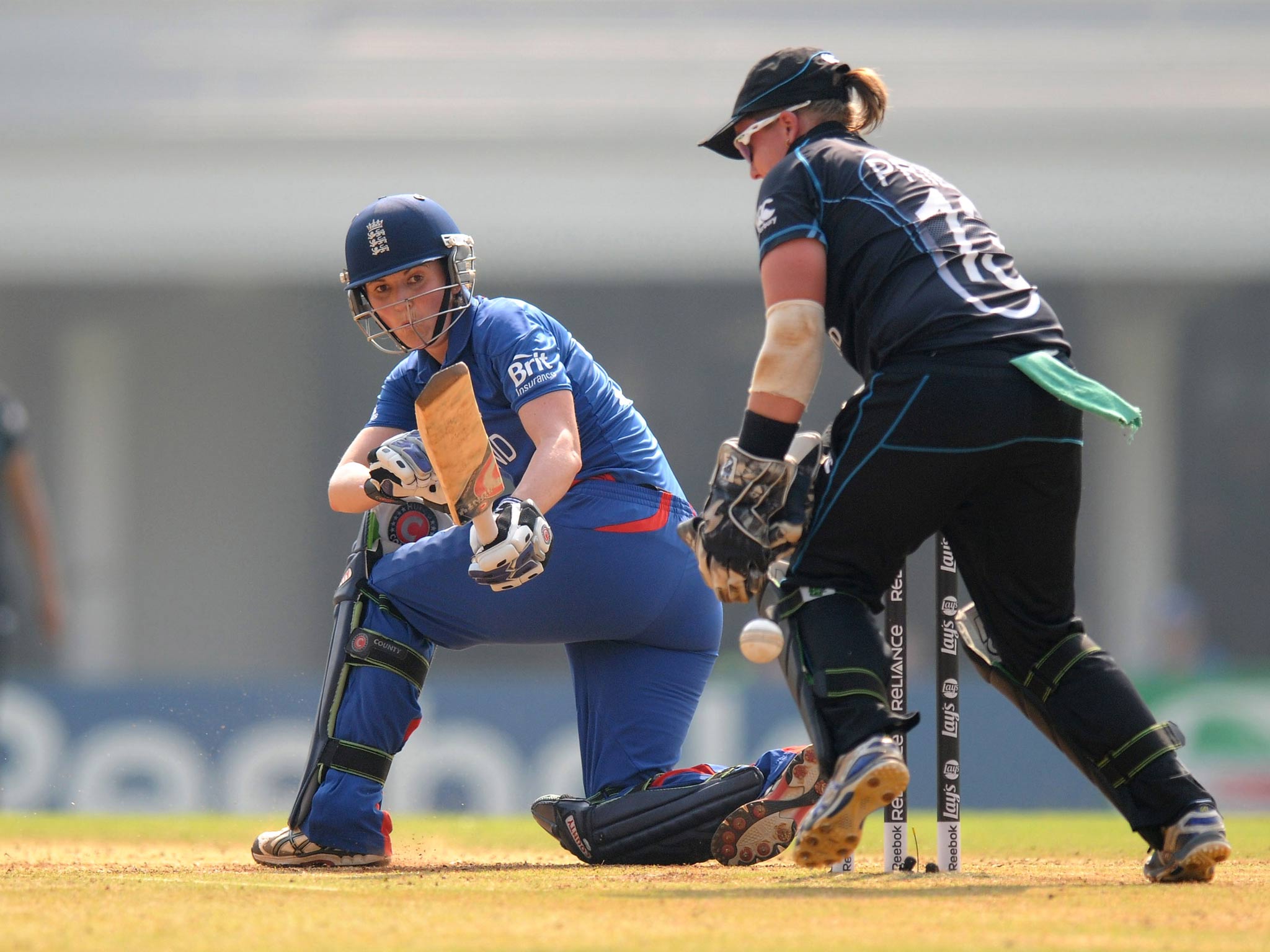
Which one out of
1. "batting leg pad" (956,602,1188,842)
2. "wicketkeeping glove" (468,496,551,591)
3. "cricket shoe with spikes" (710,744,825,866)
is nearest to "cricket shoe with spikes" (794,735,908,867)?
"batting leg pad" (956,602,1188,842)

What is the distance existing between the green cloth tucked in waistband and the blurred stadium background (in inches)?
521

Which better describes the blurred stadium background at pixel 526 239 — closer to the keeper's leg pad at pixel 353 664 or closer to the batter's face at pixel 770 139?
the keeper's leg pad at pixel 353 664

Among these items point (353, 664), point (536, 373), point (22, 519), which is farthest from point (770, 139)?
point (22, 519)

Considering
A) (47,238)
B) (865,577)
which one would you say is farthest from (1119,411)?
(47,238)

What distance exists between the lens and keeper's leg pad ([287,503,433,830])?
456 centimetres

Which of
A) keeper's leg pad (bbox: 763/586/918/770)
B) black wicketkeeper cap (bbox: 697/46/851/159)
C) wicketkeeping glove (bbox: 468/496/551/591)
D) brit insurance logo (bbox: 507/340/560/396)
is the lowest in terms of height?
keeper's leg pad (bbox: 763/586/918/770)

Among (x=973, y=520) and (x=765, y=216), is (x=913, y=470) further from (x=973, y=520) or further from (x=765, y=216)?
(x=765, y=216)

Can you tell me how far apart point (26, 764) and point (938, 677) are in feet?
27.2

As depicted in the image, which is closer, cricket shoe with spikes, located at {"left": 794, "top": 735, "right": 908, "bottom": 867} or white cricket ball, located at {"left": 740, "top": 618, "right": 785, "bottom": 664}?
cricket shoe with spikes, located at {"left": 794, "top": 735, "right": 908, "bottom": 867}

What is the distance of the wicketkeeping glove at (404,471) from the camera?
179 inches

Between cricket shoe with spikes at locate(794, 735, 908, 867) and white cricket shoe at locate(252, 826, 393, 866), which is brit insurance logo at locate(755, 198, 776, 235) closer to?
cricket shoe with spikes at locate(794, 735, 908, 867)

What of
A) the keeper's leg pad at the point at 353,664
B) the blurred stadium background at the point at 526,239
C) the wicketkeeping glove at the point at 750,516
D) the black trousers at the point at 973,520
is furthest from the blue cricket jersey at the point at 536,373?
the blurred stadium background at the point at 526,239

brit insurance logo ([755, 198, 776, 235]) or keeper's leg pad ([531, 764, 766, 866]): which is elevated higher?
brit insurance logo ([755, 198, 776, 235])

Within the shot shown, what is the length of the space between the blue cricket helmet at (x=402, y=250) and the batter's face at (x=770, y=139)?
89 centimetres
